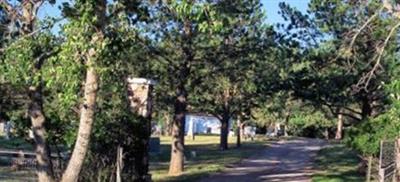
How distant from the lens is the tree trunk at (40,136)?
14180mm

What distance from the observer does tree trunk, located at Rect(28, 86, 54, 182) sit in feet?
46.5

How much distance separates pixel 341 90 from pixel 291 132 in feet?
201

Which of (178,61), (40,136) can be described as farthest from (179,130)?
(40,136)

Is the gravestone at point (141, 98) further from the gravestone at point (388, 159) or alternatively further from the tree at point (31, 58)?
the gravestone at point (388, 159)

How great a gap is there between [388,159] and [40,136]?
1038cm

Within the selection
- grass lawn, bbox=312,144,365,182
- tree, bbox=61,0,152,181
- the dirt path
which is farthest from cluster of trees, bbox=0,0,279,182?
grass lawn, bbox=312,144,365,182

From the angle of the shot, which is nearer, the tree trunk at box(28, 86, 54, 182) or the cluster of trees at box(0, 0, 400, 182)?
the cluster of trees at box(0, 0, 400, 182)

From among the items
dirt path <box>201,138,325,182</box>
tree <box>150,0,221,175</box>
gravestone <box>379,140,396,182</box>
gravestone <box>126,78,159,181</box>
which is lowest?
dirt path <box>201,138,325,182</box>

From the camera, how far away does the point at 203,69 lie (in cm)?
2781

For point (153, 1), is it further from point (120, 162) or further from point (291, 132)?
point (291, 132)

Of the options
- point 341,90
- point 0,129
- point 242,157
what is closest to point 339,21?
point 341,90

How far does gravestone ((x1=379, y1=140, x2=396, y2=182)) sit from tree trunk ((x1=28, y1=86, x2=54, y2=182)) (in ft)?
26.5

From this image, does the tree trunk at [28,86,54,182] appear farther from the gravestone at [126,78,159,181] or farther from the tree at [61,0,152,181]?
the gravestone at [126,78,159,181]

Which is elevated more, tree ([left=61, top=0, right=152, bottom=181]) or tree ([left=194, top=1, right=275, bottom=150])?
tree ([left=194, top=1, right=275, bottom=150])
